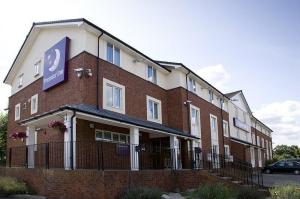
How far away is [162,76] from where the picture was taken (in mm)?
26156

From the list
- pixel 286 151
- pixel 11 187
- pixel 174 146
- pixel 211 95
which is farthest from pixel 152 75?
pixel 286 151

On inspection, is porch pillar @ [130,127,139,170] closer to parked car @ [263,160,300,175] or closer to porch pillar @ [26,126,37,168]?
porch pillar @ [26,126,37,168]

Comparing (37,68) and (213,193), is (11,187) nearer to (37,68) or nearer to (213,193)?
(213,193)

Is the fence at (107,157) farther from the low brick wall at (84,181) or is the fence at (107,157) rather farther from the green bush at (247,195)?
the green bush at (247,195)

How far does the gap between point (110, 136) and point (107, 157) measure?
1.53m

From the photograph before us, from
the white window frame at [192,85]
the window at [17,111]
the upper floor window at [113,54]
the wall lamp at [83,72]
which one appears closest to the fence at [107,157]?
the wall lamp at [83,72]

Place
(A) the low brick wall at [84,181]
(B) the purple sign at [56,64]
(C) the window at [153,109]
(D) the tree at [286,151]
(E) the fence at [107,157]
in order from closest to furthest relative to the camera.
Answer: (A) the low brick wall at [84,181] → (E) the fence at [107,157] → (B) the purple sign at [56,64] → (C) the window at [153,109] → (D) the tree at [286,151]

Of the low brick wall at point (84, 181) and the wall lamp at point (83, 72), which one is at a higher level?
the wall lamp at point (83, 72)

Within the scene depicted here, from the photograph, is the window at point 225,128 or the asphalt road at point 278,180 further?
the window at point 225,128

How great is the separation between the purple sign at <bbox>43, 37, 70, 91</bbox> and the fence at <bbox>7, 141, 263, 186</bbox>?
3822 millimetres

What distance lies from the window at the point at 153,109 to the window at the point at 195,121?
331 cm

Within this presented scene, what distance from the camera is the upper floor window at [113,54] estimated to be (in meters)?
20.2

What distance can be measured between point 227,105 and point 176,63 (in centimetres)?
1393

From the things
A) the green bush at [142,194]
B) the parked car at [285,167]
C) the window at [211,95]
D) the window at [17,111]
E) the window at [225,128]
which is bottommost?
the parked car at [285,167]
